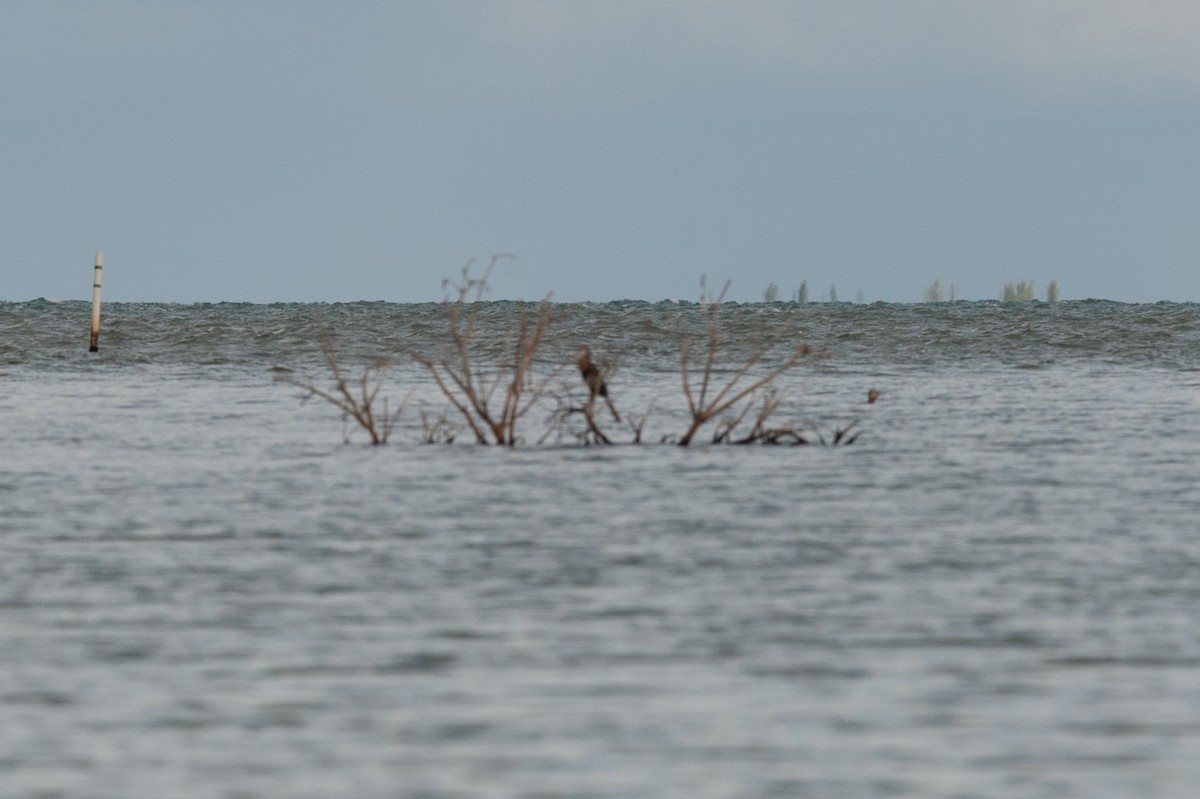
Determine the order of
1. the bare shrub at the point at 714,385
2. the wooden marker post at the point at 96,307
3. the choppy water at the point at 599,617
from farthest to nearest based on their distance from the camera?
the wooden marker post at the point at 96,307
the bare shrub at the point at 714,385
the choppy water at the point at 599,617

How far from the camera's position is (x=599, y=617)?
33.0 feet

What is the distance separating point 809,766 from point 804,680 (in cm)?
150

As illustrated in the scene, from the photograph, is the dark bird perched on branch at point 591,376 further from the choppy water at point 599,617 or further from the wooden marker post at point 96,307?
the wooden marker post at point 96,307

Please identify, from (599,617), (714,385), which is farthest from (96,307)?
(599,617)

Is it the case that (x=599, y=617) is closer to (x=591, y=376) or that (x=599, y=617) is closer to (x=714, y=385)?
(x=591, y=376)

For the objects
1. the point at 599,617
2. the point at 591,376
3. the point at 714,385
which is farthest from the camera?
the point at 714,385

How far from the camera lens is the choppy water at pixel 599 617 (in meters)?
7.12

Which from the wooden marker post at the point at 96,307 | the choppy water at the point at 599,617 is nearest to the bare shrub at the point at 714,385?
the choppy water at the point at 599,617

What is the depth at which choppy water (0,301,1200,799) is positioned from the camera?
7.12m

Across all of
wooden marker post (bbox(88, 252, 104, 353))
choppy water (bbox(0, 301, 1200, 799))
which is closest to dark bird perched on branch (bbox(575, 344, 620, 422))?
choppy water (bbox(0, 301, 1200, 799))

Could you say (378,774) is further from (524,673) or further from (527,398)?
(527,398)

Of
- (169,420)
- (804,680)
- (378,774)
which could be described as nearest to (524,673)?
(804,680)

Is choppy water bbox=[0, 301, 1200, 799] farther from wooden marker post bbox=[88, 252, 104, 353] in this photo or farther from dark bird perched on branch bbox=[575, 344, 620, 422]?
wooden marker post bbox=[88, 252, 104, 353]

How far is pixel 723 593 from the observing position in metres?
10.9
